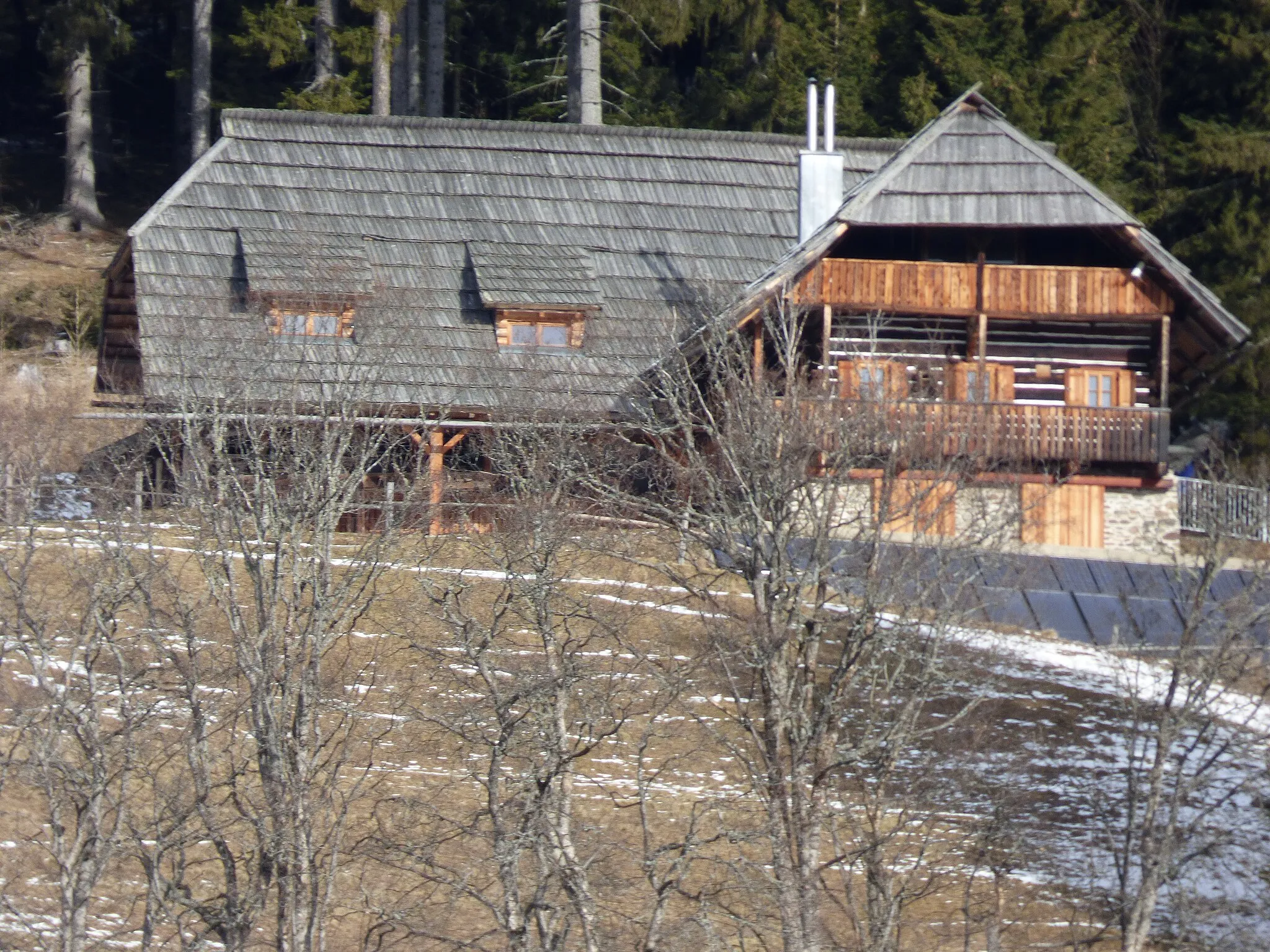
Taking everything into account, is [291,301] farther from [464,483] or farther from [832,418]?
[832,418]

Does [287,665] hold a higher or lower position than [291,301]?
lower

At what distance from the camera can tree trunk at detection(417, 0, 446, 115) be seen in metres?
35.3

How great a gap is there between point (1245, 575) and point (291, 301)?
1062 centimetres

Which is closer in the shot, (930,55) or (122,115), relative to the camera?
(930,55)

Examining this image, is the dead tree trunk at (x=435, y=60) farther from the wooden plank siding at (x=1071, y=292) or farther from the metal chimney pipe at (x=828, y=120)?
the wooden plank siding at (x=1071, y=292)

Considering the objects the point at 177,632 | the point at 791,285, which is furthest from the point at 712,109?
the point at 177,632

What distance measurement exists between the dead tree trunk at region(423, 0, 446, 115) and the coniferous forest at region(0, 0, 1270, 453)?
0.11m

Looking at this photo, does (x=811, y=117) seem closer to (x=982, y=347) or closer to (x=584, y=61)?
(x=982, y=347)

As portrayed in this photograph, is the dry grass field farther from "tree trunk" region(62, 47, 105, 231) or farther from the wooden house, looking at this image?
"tree trunk" region(62, 47, 105, 231)

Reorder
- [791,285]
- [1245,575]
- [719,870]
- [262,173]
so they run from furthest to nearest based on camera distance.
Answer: [262,173], [791,285], [1245,575], [719,870]

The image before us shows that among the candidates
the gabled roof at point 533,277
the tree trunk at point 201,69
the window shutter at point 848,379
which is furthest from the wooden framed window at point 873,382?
the tree trunk at point 201,69

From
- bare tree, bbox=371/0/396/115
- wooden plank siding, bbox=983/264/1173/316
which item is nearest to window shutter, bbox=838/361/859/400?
wooden plank siding, bbox=983/264/1173/316

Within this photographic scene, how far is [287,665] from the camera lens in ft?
42.4

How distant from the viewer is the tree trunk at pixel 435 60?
116 ft
